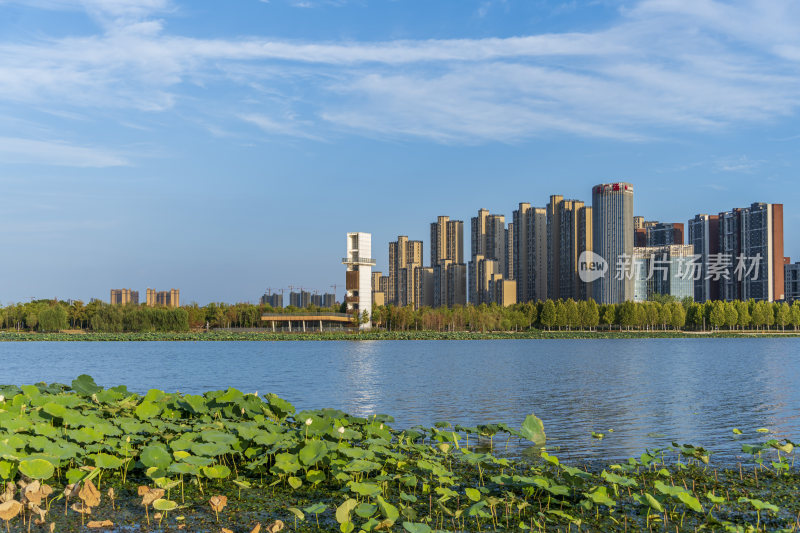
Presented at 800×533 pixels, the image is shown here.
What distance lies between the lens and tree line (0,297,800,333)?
107312 millimetres

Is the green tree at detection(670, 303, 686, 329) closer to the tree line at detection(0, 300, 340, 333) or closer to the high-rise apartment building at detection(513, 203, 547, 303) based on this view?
the high-rise apartment building at detection(513, 203, 547, 303)

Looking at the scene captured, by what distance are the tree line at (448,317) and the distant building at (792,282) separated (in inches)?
1506

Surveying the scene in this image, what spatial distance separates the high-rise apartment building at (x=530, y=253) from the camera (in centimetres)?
17862

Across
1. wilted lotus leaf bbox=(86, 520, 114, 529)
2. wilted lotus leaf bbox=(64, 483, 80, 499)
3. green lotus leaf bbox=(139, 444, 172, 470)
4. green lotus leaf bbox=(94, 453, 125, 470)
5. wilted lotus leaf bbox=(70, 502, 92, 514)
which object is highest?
green lotus leaf bbox=(139, 444, 172, 470)

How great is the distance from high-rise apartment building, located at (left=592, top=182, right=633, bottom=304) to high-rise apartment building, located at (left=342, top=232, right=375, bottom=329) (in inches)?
3393

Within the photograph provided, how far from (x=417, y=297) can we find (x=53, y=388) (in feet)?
609

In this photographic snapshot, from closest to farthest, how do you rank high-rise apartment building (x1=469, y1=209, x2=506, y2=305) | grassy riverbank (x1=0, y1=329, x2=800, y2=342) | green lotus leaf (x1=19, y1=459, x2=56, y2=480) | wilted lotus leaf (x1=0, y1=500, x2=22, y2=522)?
wilted lotus leaf (x1=0, y1=500, x2=22, y2=522) < green lotus leaf (x1=19, y1=459, x2=56, y2=480) < grassy riverbank (x1=0, y1=329, x2=800, y2=342) < high-rise apartment building (x1=469, y1=209, x2=506, y2=305)

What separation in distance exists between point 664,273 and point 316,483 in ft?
580

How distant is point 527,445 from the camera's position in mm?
12828

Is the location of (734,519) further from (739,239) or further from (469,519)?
(739,239)

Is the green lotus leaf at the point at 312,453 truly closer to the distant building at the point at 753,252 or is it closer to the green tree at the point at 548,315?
the green tree at the point at 548,315

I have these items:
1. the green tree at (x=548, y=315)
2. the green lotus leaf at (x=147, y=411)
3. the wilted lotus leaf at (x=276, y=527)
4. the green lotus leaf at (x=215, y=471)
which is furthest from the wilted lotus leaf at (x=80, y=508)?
the green tree at (x=548, y=315)

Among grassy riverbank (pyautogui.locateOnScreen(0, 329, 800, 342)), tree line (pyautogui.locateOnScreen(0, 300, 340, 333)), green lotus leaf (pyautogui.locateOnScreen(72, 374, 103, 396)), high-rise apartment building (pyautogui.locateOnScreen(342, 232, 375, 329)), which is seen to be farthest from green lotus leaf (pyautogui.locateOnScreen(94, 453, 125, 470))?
tree line (pyautogui.locateOnScreen(0, 300, 340, 333))

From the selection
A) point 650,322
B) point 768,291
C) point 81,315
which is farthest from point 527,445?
point 768,291
